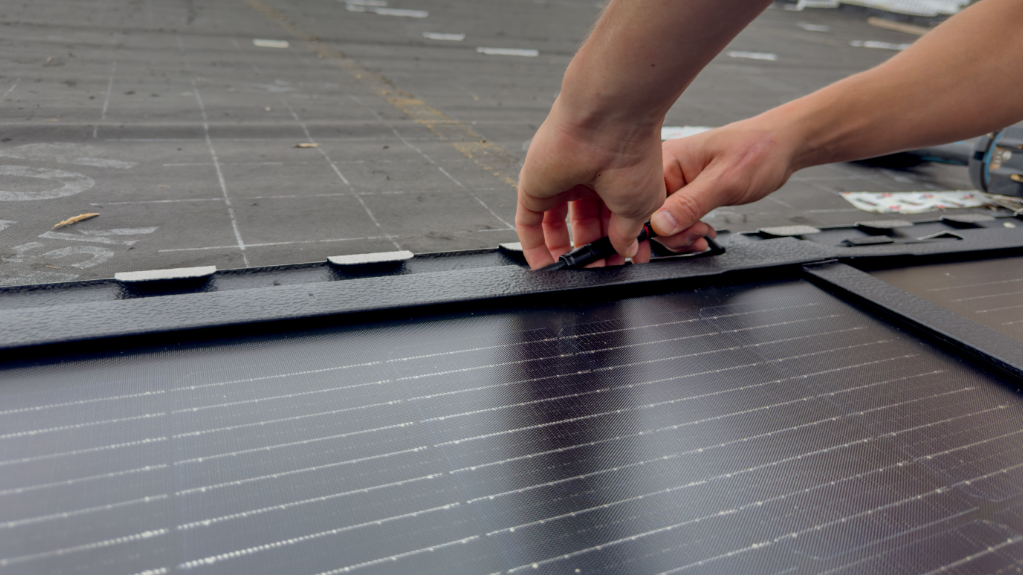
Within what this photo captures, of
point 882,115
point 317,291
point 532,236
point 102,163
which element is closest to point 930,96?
point 882,115

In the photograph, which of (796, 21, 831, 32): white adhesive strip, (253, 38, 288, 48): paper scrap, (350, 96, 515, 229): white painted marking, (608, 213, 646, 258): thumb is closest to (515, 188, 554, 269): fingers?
(608, 213, 646, 258): thumb

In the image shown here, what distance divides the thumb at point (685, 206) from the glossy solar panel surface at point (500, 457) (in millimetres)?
363

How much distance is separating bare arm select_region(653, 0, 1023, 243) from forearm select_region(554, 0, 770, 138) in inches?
19.4

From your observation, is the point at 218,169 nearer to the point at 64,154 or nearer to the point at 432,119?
the point at 64,154

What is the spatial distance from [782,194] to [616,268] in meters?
1.94

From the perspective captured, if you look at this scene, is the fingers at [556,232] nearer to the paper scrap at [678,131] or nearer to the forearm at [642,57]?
the forearm at [642,57]

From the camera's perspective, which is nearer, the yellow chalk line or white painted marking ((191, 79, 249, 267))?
white painted marking ((191, 79, 249, 267))

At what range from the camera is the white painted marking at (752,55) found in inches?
282

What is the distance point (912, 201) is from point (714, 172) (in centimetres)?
228

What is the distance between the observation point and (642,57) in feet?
3.21

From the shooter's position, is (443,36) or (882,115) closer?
(882,115)

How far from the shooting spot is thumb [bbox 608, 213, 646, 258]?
136 cm

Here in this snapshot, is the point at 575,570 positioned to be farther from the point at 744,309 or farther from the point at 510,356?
the point at 744,309

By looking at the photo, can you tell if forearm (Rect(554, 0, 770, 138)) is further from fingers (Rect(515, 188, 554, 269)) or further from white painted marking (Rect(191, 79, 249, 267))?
white painted marking (Rect(191, 79, 249, 267))
